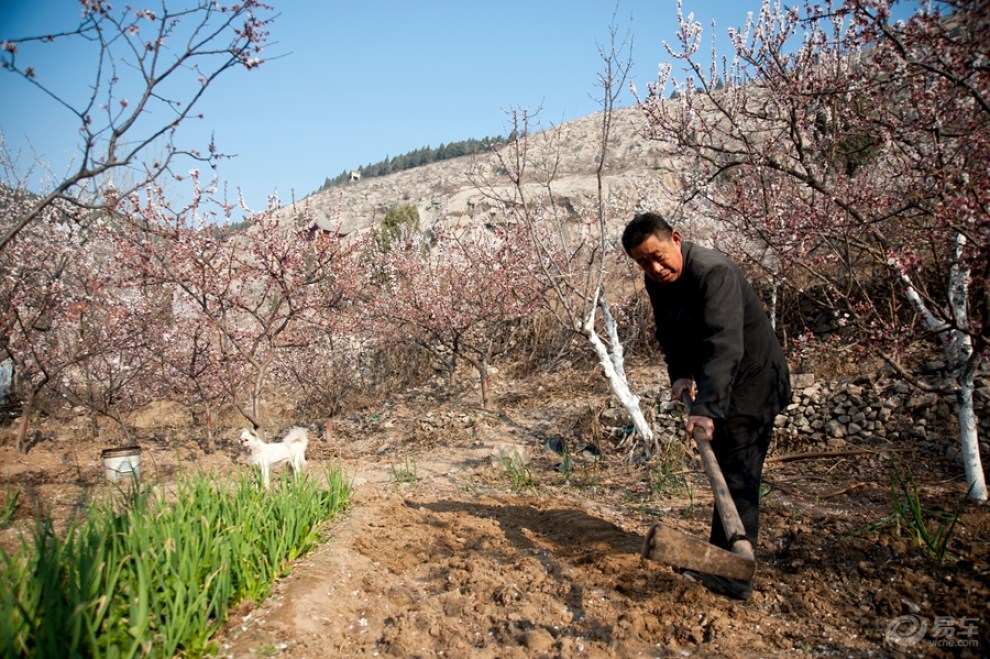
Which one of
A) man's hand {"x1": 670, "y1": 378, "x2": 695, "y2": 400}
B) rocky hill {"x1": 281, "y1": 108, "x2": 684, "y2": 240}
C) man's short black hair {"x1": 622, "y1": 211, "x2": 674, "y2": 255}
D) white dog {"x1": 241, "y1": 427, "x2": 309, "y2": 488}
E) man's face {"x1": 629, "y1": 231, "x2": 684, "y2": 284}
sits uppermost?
rocky hill {"x1": 281, "y1": 108, "x2": 684, "y2": 240}

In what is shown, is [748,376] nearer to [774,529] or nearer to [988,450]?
[774,529]

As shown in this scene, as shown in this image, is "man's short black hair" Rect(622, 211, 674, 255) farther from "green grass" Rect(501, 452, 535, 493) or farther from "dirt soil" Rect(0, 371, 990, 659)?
"green grass" Rect(501, 452, 535, 493)

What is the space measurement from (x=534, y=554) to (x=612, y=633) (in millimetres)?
1053

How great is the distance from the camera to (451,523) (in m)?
4.30

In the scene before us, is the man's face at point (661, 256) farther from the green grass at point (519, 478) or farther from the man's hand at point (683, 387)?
the green grass at point (519, 478)

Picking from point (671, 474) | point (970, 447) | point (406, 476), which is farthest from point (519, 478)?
point (970, 447)

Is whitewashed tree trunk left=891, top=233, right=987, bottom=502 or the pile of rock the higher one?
whitewashed tree trunk left=891, top=233, right=987, bottom=502

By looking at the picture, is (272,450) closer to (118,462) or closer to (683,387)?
(118,462)

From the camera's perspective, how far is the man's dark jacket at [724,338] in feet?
9.28

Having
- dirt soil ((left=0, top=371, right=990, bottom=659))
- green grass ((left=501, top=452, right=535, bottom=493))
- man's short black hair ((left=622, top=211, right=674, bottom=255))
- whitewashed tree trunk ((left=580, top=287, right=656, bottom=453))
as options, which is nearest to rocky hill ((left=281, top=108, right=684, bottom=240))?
whitewashed tree trunk ((left=580, top=287, right=656, bottom=453))

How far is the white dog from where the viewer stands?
4945 mm

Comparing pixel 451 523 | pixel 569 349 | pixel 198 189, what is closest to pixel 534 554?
pixel 451 523

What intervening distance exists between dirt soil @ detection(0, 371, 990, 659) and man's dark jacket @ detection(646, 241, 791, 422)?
0.95 m

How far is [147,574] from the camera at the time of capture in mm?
2139
